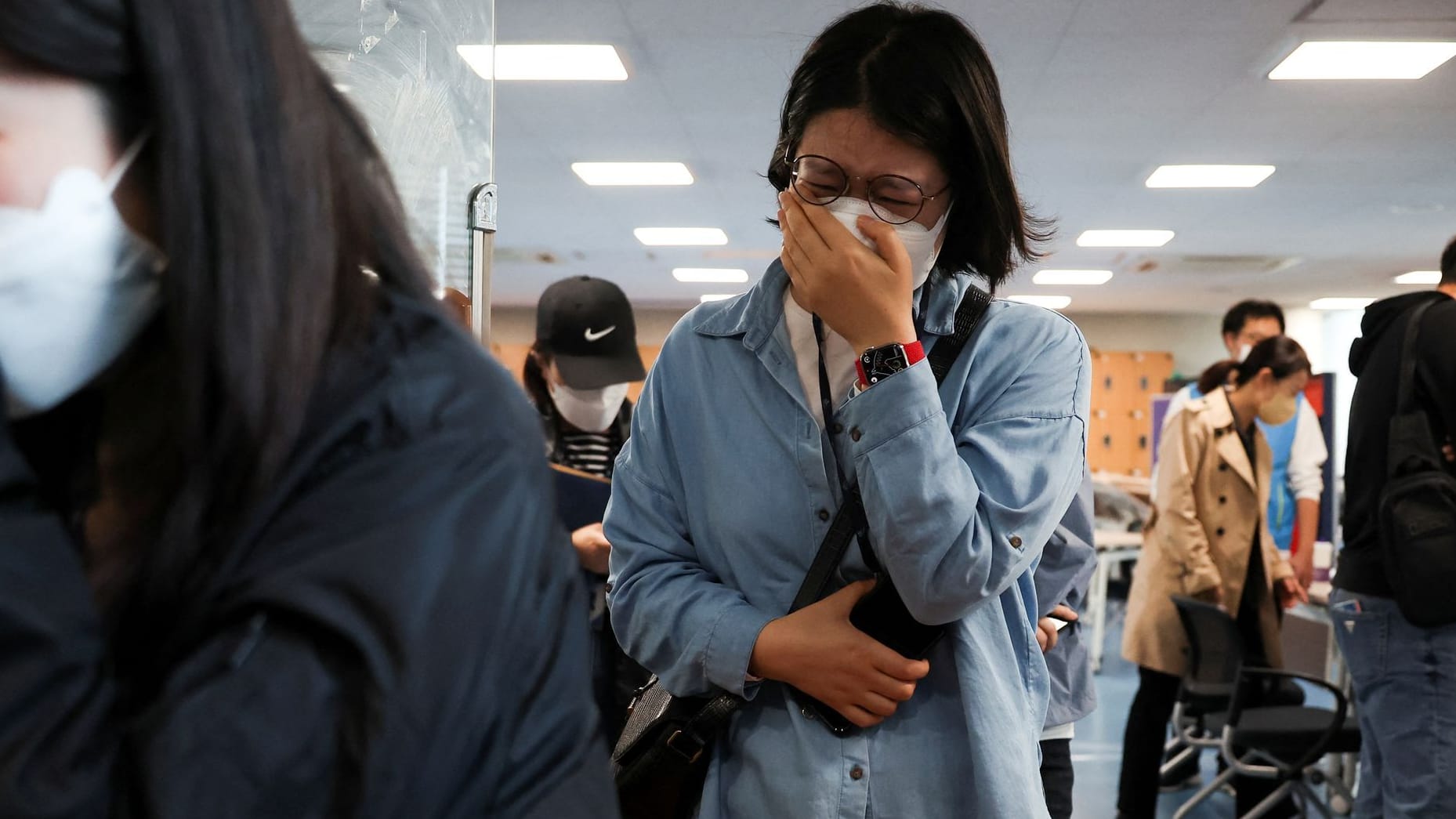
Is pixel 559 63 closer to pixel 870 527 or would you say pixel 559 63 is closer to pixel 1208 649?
pixel 1208 649

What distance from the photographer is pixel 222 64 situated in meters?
0.46

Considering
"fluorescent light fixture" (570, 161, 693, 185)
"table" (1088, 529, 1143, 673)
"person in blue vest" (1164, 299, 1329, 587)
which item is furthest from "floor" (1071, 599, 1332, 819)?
"fluorescent light fixture" (570, 161, 693, 185)

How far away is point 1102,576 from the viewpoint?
22.1ft

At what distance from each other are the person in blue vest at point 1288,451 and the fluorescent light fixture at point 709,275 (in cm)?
753

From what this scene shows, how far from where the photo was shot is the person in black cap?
2.47 m

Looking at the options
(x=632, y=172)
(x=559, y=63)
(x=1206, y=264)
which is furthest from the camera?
(x=1206, y=264)

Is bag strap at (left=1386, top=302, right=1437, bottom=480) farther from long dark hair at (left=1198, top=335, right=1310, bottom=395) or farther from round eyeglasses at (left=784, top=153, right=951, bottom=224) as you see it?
round eyeglasses at (left=784, top=153, right=951, bottom=224)

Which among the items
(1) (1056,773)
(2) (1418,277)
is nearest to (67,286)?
(1) (1056,773)

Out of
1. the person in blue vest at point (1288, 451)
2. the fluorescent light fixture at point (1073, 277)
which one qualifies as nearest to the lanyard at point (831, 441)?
the person in blue vest at point (1288, 451)

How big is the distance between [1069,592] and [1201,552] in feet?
7.62

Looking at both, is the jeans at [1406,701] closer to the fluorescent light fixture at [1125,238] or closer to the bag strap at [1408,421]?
the bag strap at [1408,421]

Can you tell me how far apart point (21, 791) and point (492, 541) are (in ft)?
0.62

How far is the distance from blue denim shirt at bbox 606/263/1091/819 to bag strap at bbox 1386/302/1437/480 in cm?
152

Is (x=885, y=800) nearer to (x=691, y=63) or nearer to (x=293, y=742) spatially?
(x=293, y=742)
